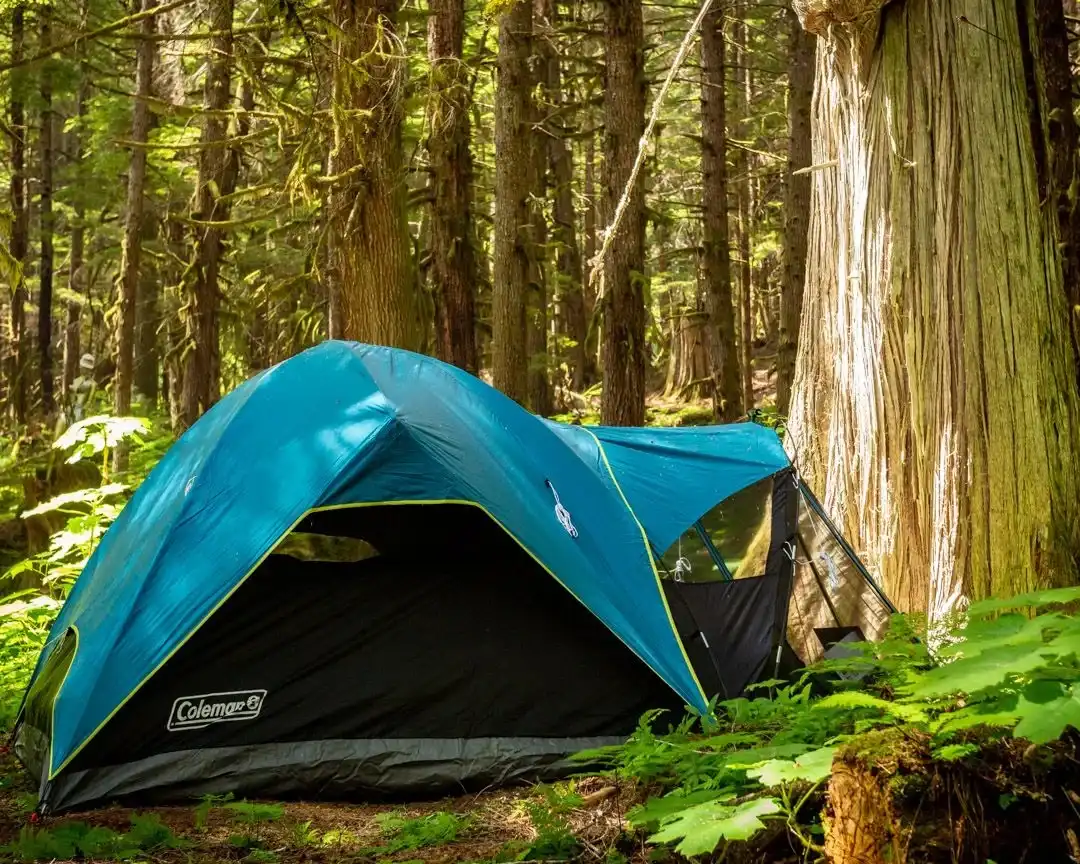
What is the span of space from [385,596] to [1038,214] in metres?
3.61

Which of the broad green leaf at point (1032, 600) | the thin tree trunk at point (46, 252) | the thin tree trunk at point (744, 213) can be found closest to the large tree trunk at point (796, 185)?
the thin tree trunk at point (744, 213)

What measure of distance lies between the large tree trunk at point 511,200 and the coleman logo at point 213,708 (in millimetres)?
6662

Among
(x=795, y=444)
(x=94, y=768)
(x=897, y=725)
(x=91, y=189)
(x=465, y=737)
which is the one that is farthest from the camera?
(x=91, y=189)

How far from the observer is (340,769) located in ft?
16.1

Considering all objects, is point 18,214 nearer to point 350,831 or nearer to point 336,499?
point 336,499

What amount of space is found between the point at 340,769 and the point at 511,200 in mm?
7428

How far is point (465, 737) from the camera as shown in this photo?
16.6ft

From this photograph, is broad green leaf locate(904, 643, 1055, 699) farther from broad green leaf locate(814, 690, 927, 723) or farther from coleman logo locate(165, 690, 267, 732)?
coleman logo locate(165, 690, 267, 732)

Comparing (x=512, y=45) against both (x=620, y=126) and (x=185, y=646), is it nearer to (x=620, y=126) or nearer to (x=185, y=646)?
(x=620, y=126)

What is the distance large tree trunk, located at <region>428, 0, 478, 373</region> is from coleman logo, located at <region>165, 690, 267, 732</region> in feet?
20.4

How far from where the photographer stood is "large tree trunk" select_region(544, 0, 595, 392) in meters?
17.2

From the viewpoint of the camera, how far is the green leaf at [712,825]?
266cm

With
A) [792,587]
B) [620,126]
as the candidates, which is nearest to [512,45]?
[620,126]

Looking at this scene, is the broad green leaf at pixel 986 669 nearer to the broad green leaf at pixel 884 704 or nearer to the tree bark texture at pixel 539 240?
the broad green leaf at pixel 884 704
